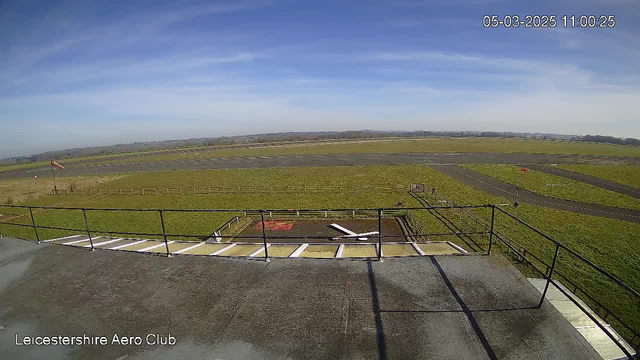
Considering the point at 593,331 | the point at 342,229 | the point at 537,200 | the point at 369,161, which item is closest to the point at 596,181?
the point at 537,200

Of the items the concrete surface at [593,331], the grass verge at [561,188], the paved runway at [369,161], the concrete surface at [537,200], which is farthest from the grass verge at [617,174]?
the concrete surface at [593,331]

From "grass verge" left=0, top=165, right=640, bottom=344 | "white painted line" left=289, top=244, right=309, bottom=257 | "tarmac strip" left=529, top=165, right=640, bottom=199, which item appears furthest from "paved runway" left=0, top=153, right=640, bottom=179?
"white painted line" left=289, top=244, right=309, bottom=257

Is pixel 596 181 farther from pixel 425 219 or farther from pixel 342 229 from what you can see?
pixel 342 229

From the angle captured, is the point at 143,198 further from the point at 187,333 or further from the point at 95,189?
the point at 187,333

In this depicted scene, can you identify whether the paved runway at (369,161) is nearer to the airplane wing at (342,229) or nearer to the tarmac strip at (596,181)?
the tarmac strip at (596,181)

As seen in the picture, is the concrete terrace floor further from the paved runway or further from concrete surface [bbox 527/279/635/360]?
the paved runway

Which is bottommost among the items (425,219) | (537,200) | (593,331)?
(537,200)
